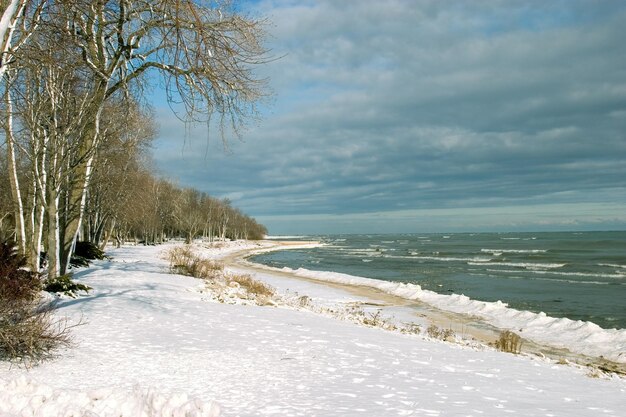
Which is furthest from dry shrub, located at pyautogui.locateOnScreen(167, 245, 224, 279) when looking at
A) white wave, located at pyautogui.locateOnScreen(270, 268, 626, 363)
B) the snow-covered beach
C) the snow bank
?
the snow bank

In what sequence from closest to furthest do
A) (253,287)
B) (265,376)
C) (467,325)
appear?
1. (265,376)
2. (467,325)
3. (253,287)

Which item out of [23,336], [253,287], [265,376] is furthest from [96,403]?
[253,287]

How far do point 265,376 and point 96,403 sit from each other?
2170 mm

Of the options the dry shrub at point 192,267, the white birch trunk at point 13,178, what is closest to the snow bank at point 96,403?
the white birch trunk at point 13,178

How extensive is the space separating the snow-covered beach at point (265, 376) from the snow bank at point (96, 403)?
1cm

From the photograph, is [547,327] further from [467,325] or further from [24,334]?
[24,334]

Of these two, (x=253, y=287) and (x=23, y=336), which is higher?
(x=23, y=336)

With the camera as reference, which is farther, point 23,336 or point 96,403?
point 23,336

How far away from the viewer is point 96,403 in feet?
15.5

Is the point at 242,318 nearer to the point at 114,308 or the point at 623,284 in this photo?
the point at 114,308

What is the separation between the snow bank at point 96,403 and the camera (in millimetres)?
4531

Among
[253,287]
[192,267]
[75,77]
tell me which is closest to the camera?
[75,77]

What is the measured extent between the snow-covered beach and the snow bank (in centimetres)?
1

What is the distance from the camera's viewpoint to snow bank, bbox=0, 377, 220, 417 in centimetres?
453
